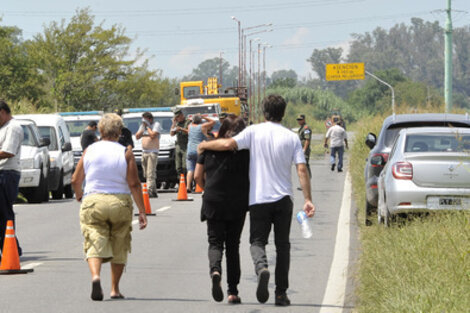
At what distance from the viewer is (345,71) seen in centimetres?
9512

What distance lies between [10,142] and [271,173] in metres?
3.92

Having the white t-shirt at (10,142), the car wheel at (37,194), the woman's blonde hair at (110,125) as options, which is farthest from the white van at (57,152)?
the woman's blonde hair at (110,125)

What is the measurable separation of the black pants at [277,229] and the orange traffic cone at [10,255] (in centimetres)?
320

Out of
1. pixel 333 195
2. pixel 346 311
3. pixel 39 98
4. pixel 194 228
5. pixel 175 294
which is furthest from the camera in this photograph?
pixel 39 98

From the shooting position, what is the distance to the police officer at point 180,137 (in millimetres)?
22734

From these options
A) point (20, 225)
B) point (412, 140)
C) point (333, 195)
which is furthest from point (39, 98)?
point (412, 140)

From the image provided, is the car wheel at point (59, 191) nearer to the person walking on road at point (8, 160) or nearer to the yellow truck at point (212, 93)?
the person walking on road at point (8, 160)

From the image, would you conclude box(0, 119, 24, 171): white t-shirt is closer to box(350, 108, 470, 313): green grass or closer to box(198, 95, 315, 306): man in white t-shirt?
box(198, 95, 315, 306): man in white t-shirt

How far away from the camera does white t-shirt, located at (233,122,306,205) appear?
843 centimetres

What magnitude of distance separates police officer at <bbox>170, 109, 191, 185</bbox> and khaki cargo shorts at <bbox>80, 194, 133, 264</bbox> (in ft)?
44.8

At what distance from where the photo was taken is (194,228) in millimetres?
15406

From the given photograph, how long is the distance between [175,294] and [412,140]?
5218mm

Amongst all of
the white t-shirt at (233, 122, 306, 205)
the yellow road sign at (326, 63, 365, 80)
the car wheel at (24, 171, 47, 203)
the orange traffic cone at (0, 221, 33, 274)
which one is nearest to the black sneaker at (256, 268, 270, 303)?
the white t-shirt at (233, 122, 306, 205)

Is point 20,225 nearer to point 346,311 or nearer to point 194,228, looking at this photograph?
point 194,228
